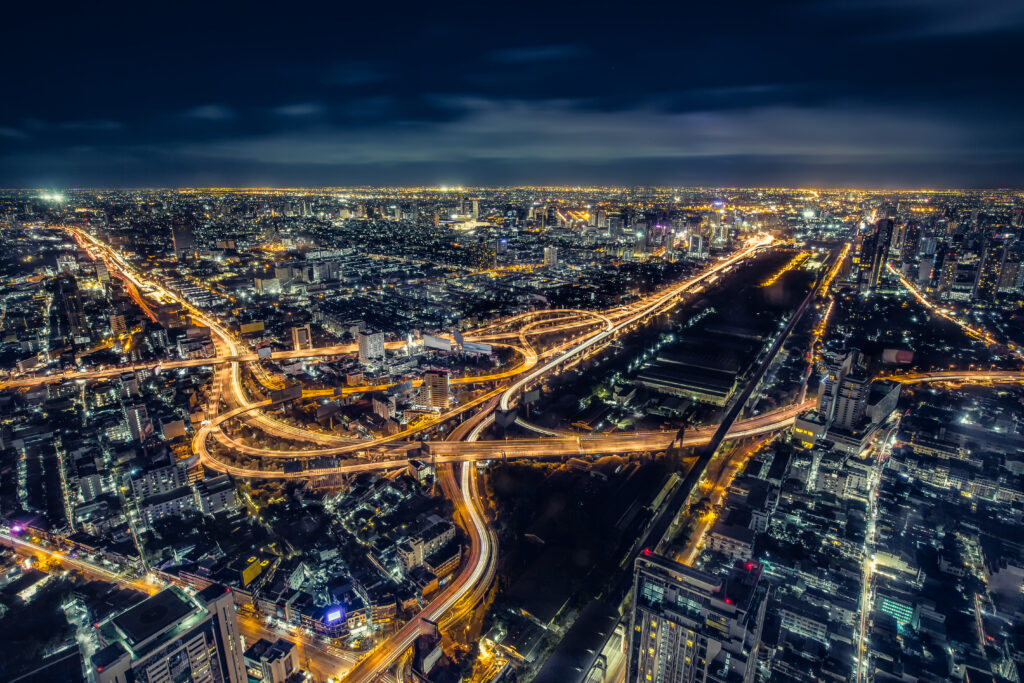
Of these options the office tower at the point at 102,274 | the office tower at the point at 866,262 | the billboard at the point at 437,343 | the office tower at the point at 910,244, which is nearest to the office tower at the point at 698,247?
the office tower at the point at 866,262

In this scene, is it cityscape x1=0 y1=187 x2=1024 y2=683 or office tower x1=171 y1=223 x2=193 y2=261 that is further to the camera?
office tower x1=171 y1=223 x2=193 y2=261

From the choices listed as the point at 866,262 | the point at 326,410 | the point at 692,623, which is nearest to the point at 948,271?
the point at 866,262

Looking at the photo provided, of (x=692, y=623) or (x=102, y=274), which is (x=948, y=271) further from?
(x=102, y=274)

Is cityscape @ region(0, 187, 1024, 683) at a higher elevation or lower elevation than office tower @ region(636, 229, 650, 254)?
lower

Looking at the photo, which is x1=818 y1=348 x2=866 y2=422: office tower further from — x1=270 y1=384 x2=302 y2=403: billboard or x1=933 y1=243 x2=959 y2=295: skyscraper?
x1=933 y1=243 x2=959 y2=295: skyscraper

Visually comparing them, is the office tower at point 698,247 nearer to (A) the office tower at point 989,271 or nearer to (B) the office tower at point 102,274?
(A) the office tower at point 989,271

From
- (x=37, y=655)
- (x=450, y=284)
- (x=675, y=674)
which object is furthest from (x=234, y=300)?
(x=675, y=674)

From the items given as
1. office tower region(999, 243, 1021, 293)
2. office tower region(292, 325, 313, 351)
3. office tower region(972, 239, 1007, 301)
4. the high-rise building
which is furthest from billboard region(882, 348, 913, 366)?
office tower region(292, 325, 313, 351)

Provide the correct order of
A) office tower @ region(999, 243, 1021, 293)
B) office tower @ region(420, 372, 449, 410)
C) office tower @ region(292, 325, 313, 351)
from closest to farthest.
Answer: office tower @ region(420, 372, 449, 410) → office tower @ region(292, 325, 313, 351) → office tower @ region(999, 243, 1021, 293)
